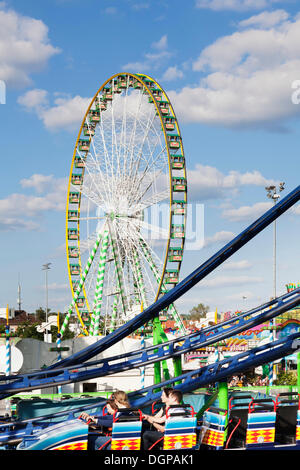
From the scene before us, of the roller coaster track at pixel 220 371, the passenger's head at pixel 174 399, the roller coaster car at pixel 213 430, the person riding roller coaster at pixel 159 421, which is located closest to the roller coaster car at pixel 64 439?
the person riding roller coaster at pixel 159 421

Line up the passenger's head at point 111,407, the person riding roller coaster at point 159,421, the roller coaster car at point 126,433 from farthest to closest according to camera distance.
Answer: the passenger's head at point 111,407 < the person riding roller coaster at point 159,421 < the roller coaster car at point 126,433

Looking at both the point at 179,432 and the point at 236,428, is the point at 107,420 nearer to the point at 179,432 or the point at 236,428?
the point at 179,432

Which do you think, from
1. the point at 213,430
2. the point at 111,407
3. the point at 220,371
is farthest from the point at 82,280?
the point at 213,430

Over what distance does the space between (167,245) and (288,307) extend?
1716cm

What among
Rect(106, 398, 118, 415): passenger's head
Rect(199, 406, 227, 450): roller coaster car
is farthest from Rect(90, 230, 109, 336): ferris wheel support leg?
Rect(199, 406, 227, 450): roller coaster car

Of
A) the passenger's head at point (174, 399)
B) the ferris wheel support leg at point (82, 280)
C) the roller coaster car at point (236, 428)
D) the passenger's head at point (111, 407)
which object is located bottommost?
the roller coaster car at point (236, 428)

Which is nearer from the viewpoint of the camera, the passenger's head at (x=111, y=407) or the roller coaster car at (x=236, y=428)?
the roller coaster car at (x=236, y=428)

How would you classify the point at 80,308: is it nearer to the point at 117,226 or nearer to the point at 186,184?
the point at 117,226

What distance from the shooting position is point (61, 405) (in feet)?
35.0

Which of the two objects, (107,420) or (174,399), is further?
(107,420)

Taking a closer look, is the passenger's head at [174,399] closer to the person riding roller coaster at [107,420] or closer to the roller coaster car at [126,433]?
the person riding roller coaster at [107,420]

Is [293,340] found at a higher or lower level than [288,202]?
lower
